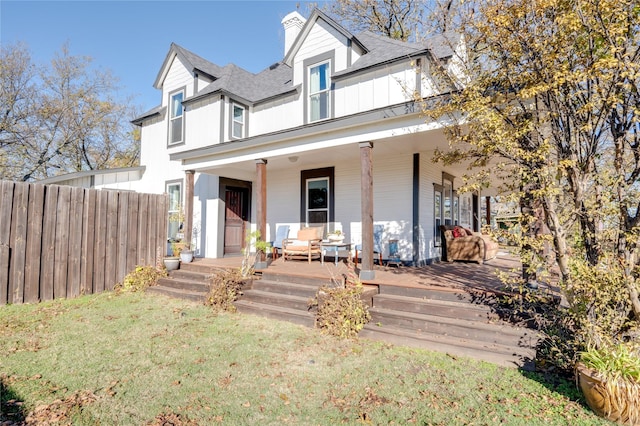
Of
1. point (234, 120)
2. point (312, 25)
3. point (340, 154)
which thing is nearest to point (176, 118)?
point (234, 120)

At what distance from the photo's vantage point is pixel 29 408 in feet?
9.11

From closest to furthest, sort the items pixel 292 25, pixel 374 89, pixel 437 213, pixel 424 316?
pixel 424 316 < pixel 374 89 < pixel 437 213 < pixel 292 25

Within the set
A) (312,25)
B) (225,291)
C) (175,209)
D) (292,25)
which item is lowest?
(225,291)

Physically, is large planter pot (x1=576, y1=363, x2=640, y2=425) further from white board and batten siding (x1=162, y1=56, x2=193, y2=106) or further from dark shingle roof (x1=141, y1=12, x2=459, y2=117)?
white board and batten siding (x1=162, y1=56, x2=193, y2=106)

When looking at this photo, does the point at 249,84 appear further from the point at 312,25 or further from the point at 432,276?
the point at 432,276

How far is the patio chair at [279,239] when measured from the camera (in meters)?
9.07

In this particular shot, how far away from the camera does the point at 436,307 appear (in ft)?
14.6

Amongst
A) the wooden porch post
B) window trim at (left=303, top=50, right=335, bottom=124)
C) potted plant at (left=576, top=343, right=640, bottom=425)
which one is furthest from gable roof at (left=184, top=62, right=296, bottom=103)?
potted plant at (left=576, top=343, right=640, bottom=425)

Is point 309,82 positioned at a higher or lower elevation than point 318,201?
higher

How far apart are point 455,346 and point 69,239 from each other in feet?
23.8

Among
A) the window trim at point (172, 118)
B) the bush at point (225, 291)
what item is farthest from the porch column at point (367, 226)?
the window trim at point (172, 118)

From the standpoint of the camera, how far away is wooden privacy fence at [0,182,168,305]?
5934mm

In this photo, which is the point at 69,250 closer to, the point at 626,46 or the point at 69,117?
the point at 626,46

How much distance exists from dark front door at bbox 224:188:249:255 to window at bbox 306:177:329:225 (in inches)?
100
